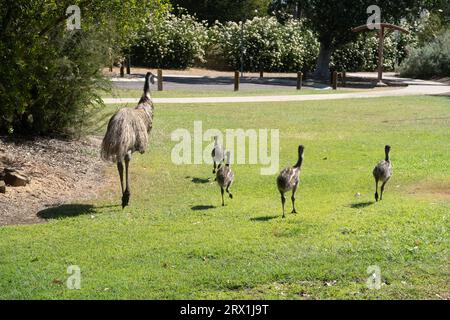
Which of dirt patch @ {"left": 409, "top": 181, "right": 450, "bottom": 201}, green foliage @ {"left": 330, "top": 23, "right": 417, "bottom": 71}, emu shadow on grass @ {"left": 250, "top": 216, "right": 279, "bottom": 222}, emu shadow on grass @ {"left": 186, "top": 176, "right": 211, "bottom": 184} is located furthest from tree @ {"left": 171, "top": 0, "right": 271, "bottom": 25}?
emu shadow on grass @ {"left": 250, "top": 216, "right": 279, "bottom": 222}

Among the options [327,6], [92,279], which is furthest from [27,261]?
[327,6]

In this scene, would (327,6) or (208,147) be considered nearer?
(208,147)

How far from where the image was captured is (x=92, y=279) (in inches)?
328

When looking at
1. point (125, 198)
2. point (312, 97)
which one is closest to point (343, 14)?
point (312, 97)

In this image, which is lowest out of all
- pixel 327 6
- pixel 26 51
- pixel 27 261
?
pixel 27 261

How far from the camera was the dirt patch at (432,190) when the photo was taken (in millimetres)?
12889

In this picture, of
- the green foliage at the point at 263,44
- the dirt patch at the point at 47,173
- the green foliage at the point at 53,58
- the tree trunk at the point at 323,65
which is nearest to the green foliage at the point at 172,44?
the green foliage at the point at 263,44

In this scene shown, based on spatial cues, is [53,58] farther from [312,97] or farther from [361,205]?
[312,97]

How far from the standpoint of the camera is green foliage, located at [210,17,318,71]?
172 feet

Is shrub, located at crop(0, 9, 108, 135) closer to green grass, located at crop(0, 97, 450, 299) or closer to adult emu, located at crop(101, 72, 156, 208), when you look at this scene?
green grass, located at crop(0, 97, 450, 299)

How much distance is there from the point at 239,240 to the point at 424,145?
10480 mm

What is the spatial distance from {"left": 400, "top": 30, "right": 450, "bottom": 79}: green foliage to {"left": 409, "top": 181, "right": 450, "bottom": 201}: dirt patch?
3929 centimetres

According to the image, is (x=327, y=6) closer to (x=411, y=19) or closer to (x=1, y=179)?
(x=411, y=19)

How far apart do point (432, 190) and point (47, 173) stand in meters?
7.44
